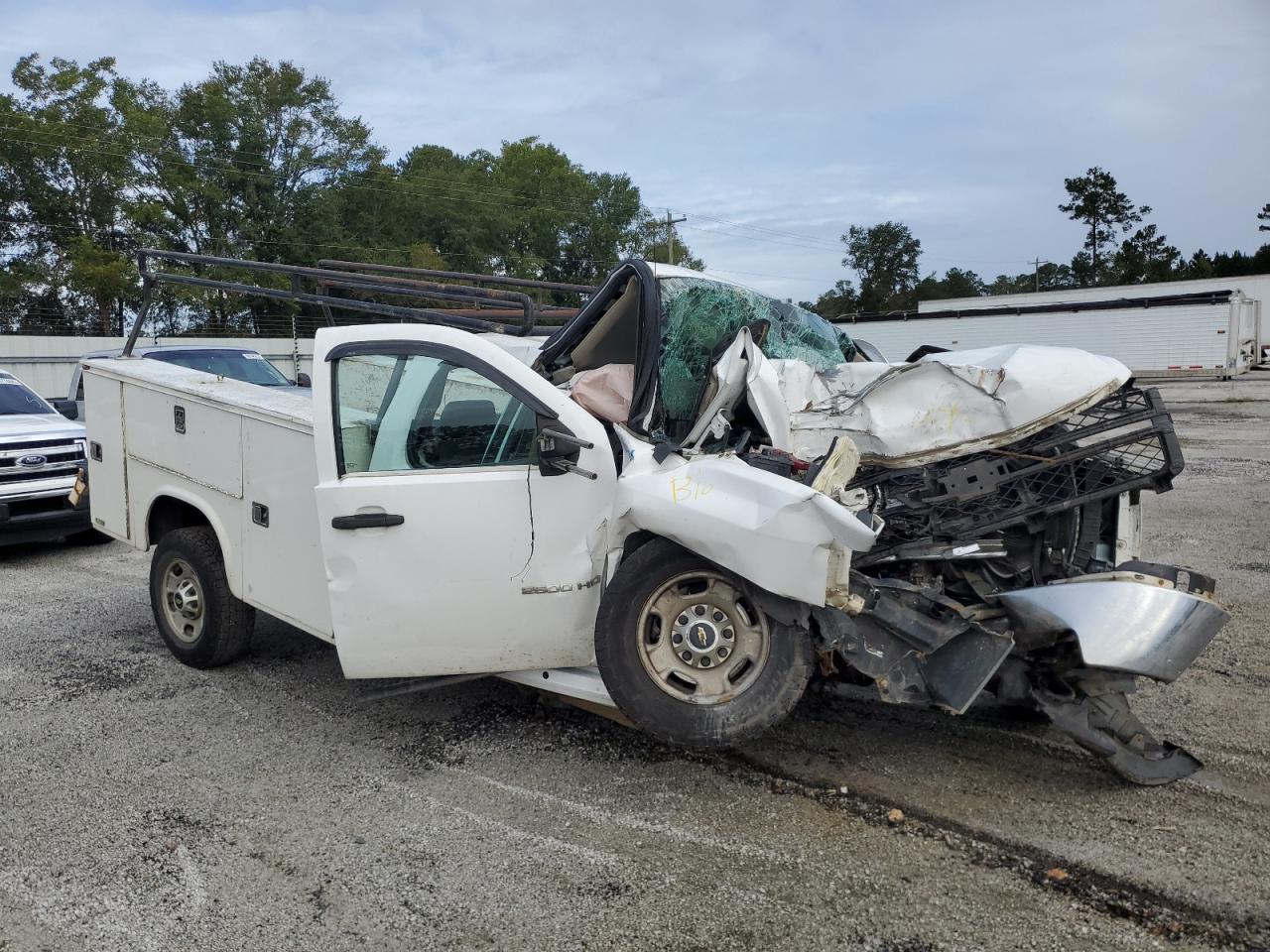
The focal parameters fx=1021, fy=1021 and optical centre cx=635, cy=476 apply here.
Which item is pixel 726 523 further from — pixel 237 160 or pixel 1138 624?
pixel 237 160

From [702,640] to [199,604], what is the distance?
3265 millimetres

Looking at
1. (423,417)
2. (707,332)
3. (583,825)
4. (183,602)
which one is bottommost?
(583,825)

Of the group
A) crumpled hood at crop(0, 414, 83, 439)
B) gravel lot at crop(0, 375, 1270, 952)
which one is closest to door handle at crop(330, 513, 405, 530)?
gravel lot at crop(0, 375, 1270, 952)

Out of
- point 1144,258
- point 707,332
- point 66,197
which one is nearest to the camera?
point 707,332

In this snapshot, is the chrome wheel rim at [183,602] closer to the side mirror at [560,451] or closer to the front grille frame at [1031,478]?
the side mirror at [560,451]

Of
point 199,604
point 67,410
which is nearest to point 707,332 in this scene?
point 199,604

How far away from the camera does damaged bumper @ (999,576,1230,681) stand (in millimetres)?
3732

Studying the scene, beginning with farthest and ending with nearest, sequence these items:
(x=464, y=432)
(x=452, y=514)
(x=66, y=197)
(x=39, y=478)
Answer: (x=66, y=197) → (x=39, y=478) → (x=464, y=432) → (x=452, y=514)

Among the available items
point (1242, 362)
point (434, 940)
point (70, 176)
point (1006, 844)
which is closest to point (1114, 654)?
point (1006, 844)

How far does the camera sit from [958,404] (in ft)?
14.1

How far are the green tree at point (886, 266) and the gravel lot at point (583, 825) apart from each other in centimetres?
8472

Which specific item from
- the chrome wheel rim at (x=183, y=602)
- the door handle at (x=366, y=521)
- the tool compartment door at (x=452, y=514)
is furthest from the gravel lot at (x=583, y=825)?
the door handle at (x=366, y=521)

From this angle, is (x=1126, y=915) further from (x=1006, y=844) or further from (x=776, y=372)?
(x=776, y=372)

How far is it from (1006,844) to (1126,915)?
51cm
